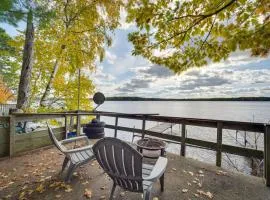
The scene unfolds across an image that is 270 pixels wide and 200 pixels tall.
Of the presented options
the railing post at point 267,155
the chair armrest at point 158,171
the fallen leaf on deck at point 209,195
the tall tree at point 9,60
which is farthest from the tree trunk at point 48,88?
the railing post at point 267,155

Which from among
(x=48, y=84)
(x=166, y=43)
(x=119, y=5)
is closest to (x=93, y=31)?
(x=119, y=5)

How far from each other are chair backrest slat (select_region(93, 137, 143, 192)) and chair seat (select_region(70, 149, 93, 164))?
2.79ft

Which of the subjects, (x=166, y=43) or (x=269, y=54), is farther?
(x=166, y=43)

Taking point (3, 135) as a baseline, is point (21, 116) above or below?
above

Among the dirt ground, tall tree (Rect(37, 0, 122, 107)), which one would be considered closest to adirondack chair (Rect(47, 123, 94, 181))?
the dirt ground

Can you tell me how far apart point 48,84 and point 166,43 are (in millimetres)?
5702

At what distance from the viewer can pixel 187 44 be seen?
2881mm

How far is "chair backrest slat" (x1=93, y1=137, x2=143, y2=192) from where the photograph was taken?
161cm

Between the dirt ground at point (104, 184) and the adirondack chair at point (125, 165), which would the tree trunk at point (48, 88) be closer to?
the dirt ground at point (104, 184)

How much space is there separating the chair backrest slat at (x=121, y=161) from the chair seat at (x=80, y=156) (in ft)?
2.79

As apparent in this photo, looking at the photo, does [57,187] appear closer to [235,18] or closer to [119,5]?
[235,18]

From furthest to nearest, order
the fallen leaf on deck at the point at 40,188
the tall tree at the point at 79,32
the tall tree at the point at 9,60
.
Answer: the tall tree at the point at 9,60, the tall tree at the point at 79,32, the fallen leaf on deck at the point at 40,188

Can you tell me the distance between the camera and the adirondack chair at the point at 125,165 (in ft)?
5.27

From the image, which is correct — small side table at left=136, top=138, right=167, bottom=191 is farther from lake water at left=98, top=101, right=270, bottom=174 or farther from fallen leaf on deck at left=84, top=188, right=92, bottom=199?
lake water at left=98, top=101, right=270, bottom=174
